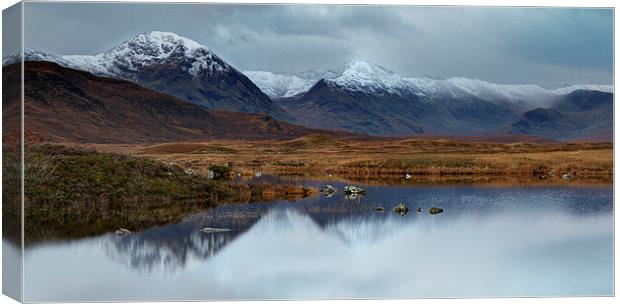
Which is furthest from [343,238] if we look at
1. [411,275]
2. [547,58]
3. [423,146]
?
[547,58]

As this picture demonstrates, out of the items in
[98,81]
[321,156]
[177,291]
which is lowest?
[177,291]

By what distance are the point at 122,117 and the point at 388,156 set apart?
24.0 ft

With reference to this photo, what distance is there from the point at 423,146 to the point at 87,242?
9279 millimetres

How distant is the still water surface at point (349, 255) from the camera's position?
54.4ft

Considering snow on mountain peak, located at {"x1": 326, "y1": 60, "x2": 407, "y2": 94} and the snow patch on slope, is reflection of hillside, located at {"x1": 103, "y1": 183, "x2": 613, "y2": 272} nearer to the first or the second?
snow on mountain peak, located at {"x1": 326, "y1": 60, "x2": 407, "y2": 94}

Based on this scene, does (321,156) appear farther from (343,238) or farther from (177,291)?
(177,291)

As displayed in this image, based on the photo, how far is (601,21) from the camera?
18.4 m

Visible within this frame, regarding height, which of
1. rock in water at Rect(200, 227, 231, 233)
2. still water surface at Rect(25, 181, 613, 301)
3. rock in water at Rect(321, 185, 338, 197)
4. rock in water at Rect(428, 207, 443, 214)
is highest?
rock in water at Rect(321, 185, 338, 197)

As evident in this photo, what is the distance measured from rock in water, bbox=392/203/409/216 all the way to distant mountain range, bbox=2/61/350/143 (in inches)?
104

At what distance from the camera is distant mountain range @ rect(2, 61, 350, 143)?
20.8 m

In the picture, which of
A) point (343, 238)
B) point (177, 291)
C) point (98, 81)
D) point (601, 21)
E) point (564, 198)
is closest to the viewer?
point (177, 291)

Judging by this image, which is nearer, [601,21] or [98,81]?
[601,21]

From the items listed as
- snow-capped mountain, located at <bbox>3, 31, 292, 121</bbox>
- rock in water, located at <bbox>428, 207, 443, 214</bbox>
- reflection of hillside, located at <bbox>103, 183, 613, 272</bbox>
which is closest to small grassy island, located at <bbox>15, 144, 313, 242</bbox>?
reflection of hillside, located at <bbox>103, 183, 613, 272</bbox>

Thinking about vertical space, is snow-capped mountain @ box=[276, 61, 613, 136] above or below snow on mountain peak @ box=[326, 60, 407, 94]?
below
